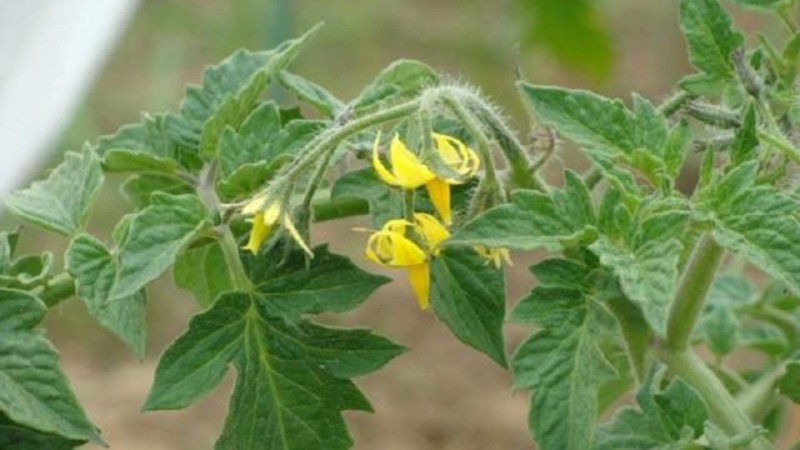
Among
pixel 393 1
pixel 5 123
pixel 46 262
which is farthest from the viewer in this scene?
pixel 393 1

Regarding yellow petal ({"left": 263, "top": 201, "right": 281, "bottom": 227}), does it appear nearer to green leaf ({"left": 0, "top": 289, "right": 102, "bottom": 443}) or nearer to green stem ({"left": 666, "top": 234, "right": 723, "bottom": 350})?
green leaf ({"left": 0, "top": 289, "right": 102, "bottom": 443})

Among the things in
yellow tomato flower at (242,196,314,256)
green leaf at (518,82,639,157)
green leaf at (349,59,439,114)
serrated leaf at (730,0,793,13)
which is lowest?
yellow tomato flower at (242,196,314,256)

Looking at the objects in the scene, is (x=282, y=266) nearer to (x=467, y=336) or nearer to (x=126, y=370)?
(x=467, y=336)

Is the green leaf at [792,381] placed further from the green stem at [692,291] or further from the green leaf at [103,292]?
the green leaf at [103,292]

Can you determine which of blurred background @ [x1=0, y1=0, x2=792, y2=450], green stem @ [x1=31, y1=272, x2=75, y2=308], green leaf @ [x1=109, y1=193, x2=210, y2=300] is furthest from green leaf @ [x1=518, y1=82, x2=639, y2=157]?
blurred background @ [x1=0, y1=0, x2=792, y2=450]

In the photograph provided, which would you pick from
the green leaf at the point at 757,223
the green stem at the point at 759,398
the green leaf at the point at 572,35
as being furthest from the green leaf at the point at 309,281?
the green leaf at the point at 572,35

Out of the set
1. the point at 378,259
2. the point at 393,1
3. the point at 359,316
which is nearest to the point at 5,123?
the point at 359,316

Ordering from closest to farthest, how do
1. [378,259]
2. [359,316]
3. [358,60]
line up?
[378,259]
[359,316]
[358,60]
